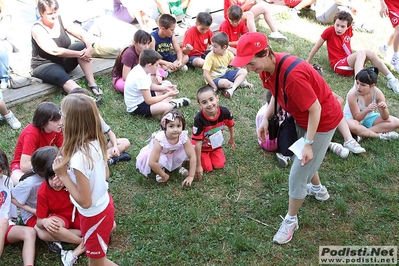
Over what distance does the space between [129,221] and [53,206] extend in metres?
0.64

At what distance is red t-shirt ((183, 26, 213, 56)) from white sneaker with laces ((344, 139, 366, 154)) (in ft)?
9.11

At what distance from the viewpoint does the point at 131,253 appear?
3.22 m

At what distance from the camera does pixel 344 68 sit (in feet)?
19.9

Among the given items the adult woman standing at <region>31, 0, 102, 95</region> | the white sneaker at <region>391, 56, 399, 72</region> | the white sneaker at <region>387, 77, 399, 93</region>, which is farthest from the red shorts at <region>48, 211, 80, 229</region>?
the white sneaker at <region>391, 56, 399, 72</region>

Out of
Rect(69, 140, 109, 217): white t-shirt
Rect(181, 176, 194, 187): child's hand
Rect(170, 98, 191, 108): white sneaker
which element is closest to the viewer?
Rect(69, 140, 109, 217): white t-shirt

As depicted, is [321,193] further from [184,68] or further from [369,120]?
[184,68]

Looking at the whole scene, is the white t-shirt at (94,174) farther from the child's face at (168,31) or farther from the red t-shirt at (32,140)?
the child's face at (168,31)

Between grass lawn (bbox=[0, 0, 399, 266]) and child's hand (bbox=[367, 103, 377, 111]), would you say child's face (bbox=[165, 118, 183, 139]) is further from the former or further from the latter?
child's hand (bbox=[367, 103, 377, 111])

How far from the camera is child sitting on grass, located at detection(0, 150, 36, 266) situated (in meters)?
3.10

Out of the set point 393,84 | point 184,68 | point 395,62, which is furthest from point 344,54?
point 184,68

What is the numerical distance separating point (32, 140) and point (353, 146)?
3004mm

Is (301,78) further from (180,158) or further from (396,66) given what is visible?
(396,66)

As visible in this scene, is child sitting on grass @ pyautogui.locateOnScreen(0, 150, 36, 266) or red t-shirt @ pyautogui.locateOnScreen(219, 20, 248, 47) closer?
child sitting on grass @ pyautogui.locateOnScreen(0, 150, 36, 266)

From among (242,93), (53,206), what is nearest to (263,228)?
(53,206)
